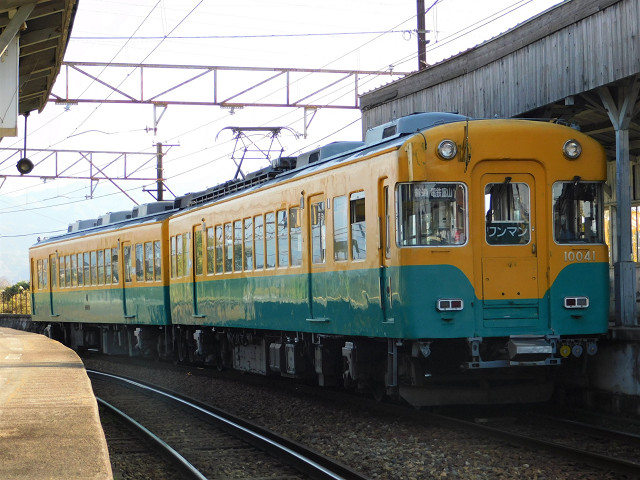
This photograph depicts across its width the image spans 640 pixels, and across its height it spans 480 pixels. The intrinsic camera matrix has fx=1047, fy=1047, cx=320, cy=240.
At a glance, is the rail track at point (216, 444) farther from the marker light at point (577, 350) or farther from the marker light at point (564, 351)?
the marker light at point (577, 350)

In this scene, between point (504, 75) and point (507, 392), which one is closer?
point (507, 392)

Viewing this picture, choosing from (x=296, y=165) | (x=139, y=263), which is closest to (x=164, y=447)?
(x=296, y=165)

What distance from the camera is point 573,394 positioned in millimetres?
12672

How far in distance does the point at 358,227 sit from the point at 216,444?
9.46 ft

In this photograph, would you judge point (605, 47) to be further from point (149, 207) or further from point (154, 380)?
point (149, 207)

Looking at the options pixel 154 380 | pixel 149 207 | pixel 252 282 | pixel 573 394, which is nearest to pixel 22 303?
pixel 149 207

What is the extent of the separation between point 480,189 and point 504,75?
4.63 meters

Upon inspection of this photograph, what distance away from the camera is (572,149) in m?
11.1

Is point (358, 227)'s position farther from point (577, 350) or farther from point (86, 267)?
point (86, 267)

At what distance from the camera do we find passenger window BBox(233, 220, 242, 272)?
53.1 feet

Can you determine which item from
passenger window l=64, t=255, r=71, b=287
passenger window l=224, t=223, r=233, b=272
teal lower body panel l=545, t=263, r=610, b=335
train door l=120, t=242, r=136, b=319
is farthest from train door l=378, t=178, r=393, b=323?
passenger window l=64, t=255, r=71, b=287

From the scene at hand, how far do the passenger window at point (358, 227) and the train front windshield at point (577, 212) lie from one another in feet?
6.82

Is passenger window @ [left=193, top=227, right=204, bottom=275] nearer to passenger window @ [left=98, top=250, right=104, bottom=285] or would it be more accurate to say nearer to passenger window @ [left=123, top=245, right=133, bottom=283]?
passenger window @ [left=123, top=245, right=133, bottom=283]

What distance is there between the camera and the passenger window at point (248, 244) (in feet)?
51.2
